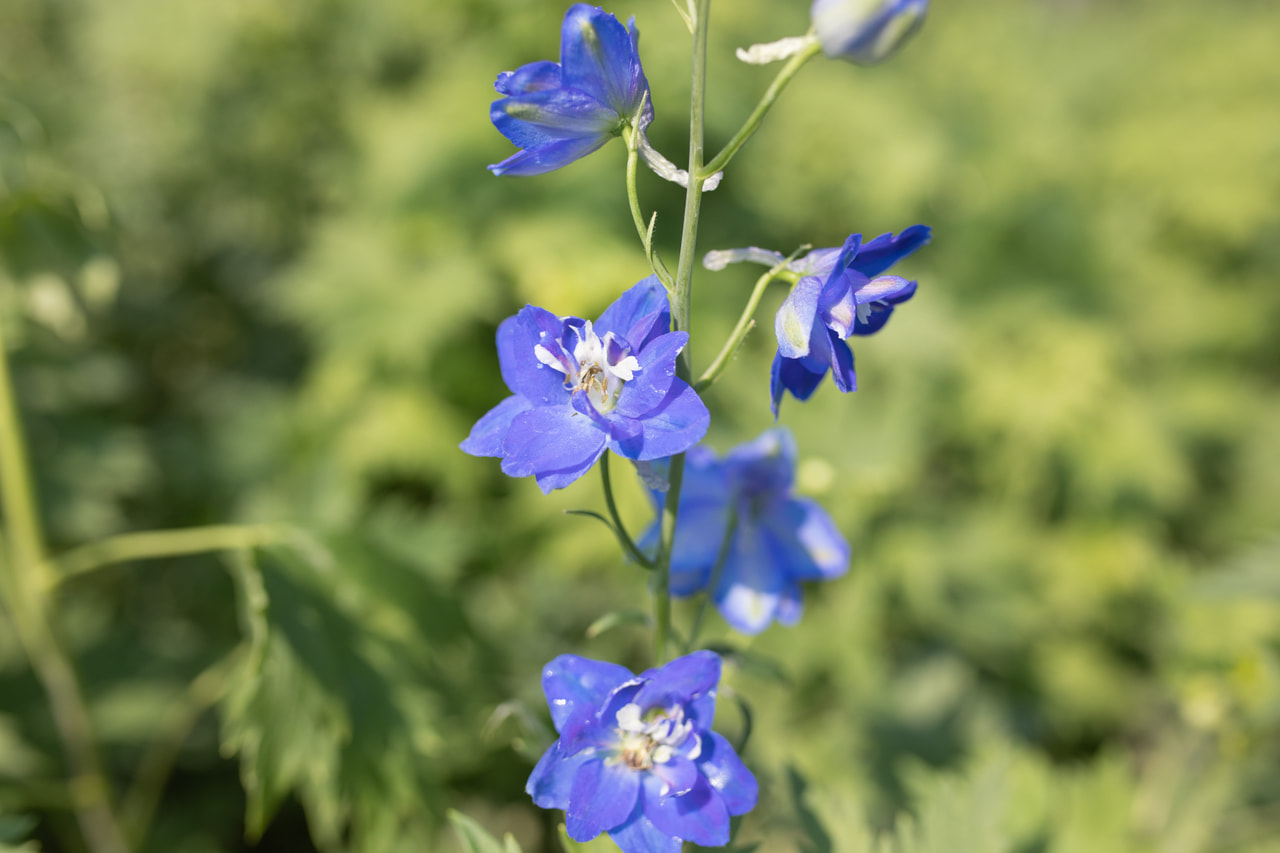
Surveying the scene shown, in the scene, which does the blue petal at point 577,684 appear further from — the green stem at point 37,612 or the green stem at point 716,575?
the green stem at point 37,612

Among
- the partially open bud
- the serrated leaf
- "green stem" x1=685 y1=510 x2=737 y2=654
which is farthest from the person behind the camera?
the serrated leaf

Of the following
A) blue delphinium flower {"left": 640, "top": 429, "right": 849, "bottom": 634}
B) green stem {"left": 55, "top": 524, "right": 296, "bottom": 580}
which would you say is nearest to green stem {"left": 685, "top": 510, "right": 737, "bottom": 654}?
blue delphinium flower {"left": 640, "top": 429, "right": 849, "bottom": 634}

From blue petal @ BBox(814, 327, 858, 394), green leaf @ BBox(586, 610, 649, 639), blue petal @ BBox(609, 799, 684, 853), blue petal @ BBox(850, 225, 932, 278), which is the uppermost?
blue petal @ BBox(850, 225, 932, 278)

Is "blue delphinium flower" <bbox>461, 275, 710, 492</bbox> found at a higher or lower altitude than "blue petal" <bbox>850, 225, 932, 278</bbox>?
lower

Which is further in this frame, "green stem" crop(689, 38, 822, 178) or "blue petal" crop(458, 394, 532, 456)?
"blue petal" crop(458, 394, 532, 456)

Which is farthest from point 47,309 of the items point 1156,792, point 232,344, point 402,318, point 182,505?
point 1156,792

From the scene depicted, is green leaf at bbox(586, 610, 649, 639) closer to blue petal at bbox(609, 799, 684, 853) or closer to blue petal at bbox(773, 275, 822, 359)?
blue petal at bbox(609, 799, 684, 853)

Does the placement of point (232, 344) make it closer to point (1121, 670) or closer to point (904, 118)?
point (904, 118)

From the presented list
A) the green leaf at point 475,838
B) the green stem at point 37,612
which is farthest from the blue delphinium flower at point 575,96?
the green stem at point 37,612
